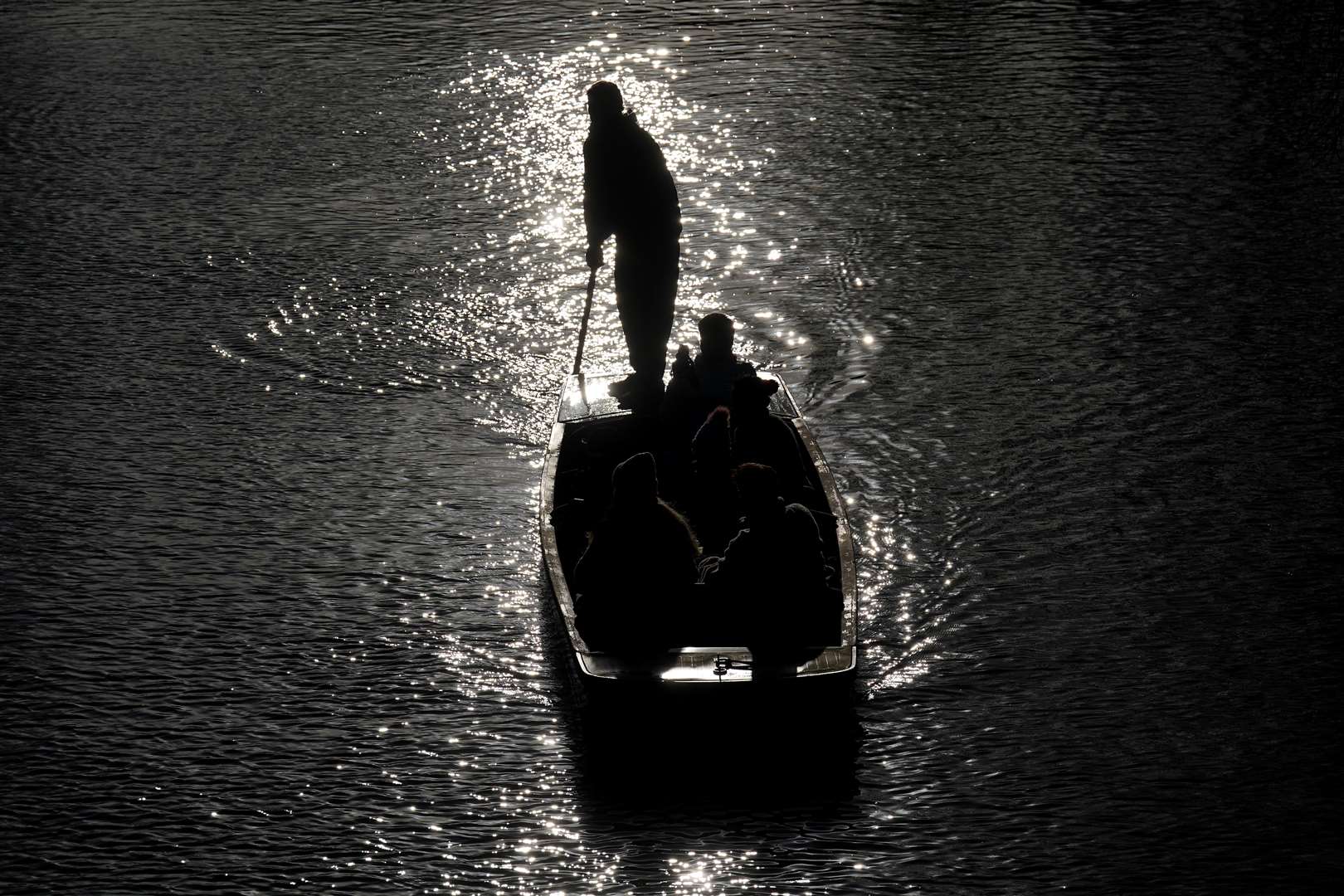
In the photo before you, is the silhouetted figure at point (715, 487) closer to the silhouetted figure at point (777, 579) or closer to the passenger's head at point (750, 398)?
the passenger's head at point (750, 398)

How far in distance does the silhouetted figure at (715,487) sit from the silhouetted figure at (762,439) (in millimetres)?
182

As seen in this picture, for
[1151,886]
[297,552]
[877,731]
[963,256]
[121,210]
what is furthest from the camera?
[121,210]

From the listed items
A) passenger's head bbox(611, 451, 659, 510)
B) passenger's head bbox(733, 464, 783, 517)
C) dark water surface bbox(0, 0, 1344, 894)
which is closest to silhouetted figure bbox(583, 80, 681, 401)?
dark water surface bbox(0, 0, 1344, 894)

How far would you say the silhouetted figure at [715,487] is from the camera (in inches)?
416

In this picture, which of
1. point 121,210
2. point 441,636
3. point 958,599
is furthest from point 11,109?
point 958,599

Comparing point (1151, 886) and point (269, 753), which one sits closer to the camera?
point (1151, 886)

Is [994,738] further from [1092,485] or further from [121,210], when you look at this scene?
[121,210]

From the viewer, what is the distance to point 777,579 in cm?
909

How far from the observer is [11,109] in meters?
21.5

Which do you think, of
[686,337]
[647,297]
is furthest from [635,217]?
[686,337]

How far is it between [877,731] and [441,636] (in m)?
2.67

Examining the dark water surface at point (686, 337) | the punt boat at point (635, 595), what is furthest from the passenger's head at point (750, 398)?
the dark water surface at point (686, 337)

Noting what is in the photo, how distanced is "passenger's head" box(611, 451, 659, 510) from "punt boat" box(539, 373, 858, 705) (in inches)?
18.6

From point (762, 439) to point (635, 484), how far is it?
1.81 meters
